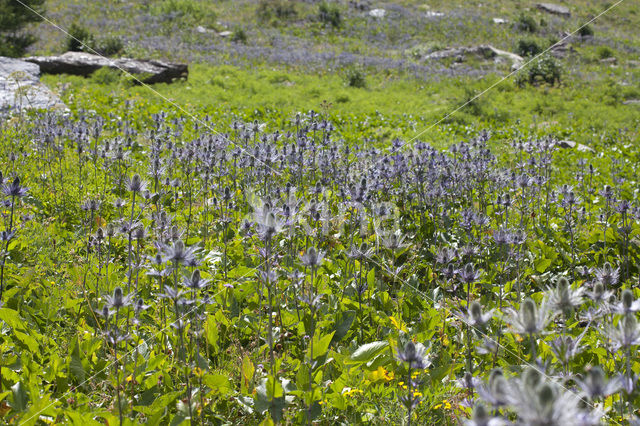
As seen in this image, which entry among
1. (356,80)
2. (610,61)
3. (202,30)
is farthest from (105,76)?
(610,61)

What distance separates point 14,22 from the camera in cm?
1761

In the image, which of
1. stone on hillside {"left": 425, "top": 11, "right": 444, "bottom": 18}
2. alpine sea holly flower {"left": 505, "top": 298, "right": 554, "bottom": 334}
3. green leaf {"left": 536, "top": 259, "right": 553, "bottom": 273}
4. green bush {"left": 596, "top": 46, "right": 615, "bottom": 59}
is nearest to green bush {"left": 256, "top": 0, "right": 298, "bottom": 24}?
stone on hillside {"left": 425, "top": 11, "right": 444, "bottom": 18}

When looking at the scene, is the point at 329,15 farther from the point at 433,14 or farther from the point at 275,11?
the point at 433,14

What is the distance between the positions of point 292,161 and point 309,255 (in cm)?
322

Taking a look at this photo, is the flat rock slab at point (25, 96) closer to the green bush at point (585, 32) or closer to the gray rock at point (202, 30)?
the gray rock at point (202, 30)

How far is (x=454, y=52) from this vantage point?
23.6 meters

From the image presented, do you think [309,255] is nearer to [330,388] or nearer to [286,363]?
[330,388]

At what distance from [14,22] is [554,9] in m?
35.8

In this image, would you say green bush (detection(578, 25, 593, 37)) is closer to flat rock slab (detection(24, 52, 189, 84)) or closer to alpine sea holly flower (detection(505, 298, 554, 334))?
flat rock slab (detection(24, 52, 189, 84))

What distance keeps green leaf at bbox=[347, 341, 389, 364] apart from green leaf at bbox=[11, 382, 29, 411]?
147cm

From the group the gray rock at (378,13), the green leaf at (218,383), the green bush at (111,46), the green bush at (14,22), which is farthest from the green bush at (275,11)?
the green leaf at (218,383)

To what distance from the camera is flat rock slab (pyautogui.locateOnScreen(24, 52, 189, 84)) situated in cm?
1402

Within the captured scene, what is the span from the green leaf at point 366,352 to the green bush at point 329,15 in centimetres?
3035

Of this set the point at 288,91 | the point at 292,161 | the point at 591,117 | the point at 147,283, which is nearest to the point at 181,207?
the point at 292,161
